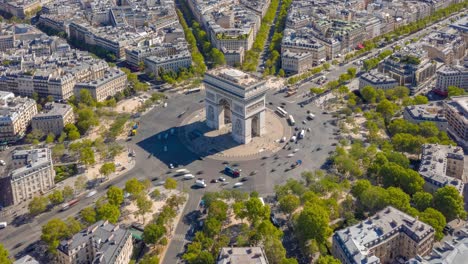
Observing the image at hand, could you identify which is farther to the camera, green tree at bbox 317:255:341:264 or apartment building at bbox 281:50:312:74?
apartment building at bbox 281:50:312:74

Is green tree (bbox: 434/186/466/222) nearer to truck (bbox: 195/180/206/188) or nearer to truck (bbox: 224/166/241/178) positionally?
truck (bbox: 224/166/241/178)

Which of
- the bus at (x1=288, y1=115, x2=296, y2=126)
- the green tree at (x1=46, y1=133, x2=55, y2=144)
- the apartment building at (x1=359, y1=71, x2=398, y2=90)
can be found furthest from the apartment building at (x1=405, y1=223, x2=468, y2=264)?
the green tree at (x1=46, y1=133, x2=55, y2=144)

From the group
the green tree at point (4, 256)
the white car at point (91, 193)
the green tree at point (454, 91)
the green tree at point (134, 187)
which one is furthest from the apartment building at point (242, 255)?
the green tree at point (454, 91)

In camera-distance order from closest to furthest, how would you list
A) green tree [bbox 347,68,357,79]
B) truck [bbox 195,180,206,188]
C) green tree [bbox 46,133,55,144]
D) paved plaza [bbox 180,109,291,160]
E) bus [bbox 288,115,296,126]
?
truck [bbox 195,180,206,188] → paved plaza [bbox 180,109,291,160] → green tree [bbox 46,133,55,144] → bus [bbox 288,115,296,126] → green tree [bbox 347,68,357,79]

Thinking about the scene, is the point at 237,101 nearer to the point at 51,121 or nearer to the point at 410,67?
the point at 51,121

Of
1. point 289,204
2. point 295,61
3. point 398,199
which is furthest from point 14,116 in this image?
point 398,199

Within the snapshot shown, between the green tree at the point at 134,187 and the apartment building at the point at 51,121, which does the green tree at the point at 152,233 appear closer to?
the green tree at the point at 134,187

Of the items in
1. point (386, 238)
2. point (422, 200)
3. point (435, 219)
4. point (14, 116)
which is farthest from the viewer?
point (14, 116)
